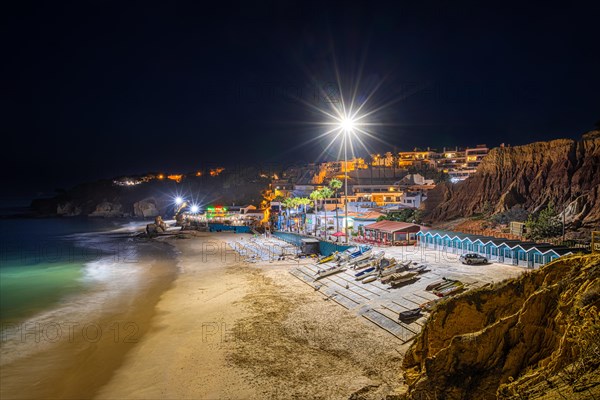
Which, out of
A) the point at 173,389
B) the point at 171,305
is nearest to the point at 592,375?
the point at 173,389

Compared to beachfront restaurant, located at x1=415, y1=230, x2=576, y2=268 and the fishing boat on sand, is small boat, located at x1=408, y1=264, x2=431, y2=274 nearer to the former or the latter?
the fishing boat on sand

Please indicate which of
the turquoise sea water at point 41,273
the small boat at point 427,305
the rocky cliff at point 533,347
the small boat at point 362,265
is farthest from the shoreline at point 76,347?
the small boat at point 362,265

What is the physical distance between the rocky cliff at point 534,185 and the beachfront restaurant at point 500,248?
51.4ft

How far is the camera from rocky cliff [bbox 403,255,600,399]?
194 inches

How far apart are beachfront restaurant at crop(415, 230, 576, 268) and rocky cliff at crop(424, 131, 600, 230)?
15675 millimetres

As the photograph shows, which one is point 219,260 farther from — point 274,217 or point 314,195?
point 274,217

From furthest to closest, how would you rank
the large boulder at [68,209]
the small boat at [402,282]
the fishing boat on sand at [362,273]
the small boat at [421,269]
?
the large boulder at [68,209], the fishing boat on sand at [362,273], the small boat at [421,269], the small boat at [402,282]

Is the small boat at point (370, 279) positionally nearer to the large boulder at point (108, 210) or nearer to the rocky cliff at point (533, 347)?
the rocky cliff at point (533, 347)

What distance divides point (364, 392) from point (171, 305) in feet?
52.3

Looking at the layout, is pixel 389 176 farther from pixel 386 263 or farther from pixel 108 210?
pixel 108 210

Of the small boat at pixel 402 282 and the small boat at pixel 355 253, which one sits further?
the small boat at pixel 355 253

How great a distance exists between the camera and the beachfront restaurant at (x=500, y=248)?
73.2 feet

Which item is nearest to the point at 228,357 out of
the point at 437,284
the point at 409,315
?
the point at 409,315

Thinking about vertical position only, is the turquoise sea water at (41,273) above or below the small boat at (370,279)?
below
